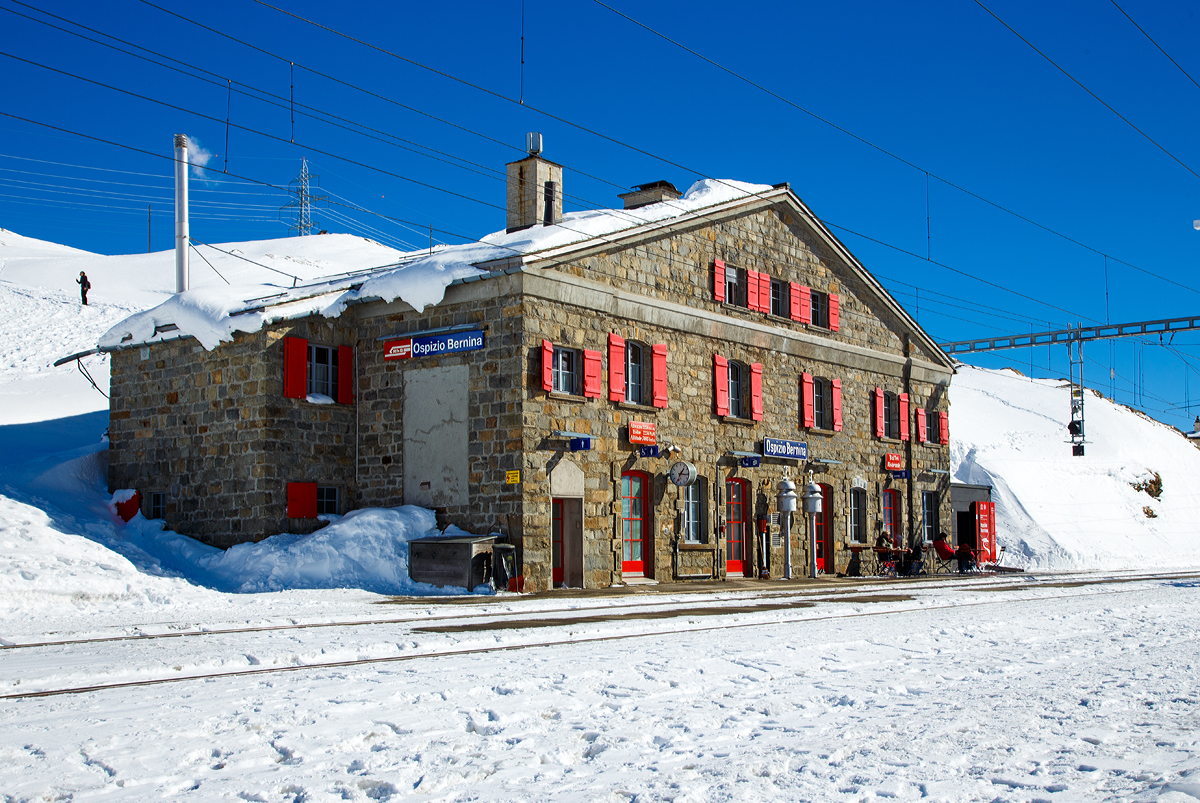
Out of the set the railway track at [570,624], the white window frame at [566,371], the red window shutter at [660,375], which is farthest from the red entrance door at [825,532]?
the white window frame at [566,371]

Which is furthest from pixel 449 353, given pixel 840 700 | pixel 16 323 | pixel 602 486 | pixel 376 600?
pixel 16 323

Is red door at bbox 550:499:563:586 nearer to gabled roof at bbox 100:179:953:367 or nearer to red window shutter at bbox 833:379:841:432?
gabled roof at bbox 100:179:953:367

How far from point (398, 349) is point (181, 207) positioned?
525 inches

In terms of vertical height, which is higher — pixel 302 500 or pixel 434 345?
pixel 434 345

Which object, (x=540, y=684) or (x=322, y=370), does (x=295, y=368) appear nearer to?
(x=322, y=370)

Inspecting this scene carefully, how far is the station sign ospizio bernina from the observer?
2042 cm

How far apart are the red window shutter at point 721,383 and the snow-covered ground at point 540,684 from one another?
5900mm

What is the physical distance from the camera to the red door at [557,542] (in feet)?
67.8

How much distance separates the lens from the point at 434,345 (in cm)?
2084

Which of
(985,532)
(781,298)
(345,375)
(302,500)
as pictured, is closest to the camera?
(302,500)

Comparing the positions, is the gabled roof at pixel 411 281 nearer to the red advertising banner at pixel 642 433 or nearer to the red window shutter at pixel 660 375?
the red window shutter at pixel 660 375

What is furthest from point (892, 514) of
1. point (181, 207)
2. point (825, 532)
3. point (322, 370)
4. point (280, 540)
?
point (181, 207)

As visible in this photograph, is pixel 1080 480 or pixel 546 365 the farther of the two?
pixel 1080 480

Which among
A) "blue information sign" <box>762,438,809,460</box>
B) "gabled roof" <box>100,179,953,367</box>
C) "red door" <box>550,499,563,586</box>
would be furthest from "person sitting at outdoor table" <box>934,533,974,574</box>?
"red door" <box>550,499,563,586</box>
